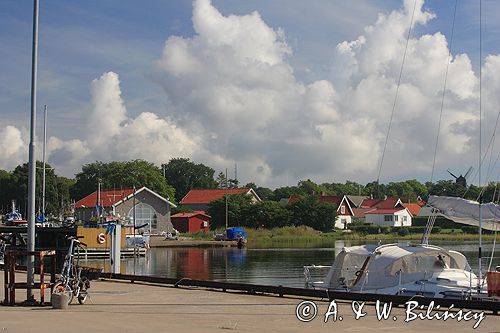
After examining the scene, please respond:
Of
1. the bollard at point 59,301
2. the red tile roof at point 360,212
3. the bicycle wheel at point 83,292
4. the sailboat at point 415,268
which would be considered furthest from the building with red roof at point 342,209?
the bollard at point 59,301

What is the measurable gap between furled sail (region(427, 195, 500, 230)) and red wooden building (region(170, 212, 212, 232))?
9485 cm

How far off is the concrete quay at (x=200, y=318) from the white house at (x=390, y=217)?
124 metres

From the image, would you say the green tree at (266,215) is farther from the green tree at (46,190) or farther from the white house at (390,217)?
the green tree at (46,190)

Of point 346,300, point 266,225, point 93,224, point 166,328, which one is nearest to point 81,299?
point 166,328

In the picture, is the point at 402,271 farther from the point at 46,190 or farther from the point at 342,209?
the point at 342,209

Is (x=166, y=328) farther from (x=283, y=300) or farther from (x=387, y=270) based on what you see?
(x=387, y=270)

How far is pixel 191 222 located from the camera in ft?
413

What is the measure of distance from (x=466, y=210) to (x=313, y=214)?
93313mm

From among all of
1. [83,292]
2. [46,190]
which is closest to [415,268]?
[83,292]

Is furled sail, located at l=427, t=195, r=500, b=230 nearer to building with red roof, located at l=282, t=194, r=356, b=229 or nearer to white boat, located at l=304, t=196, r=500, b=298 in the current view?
white boat, located at l=304, t=196, r=500, b=298

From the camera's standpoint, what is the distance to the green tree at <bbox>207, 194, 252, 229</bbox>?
121125 millimetres

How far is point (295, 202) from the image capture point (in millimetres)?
124688

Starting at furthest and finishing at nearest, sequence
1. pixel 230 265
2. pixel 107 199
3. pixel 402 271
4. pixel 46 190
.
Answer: pixel 46 190, pixel 107 199, pixel 230 265, pixel 402 271

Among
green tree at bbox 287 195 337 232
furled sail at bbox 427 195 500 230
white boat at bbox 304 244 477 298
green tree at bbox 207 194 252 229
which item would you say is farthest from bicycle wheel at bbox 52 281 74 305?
green tree at bbox 287 195 337 232
